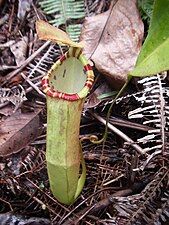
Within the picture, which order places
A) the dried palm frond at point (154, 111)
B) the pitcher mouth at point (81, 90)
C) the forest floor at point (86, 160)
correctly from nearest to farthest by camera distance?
the pitcher mouth at point (81, 90) < the forest floor at point (86, 160) < the dried palm frond at point (154, 111)

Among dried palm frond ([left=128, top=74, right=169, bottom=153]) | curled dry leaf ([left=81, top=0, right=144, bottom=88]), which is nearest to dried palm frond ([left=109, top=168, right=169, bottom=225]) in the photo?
dried palm frond ([left=128, top=74, right=169, bottom=153])

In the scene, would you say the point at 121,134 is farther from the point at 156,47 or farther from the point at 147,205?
the point at 156,47

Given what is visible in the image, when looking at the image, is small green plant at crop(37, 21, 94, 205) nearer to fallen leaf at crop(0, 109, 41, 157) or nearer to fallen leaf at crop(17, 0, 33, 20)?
fallen leaf at crop(0, 109, 41, 157)

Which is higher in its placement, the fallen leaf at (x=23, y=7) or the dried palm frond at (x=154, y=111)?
the fallen leaf at (x=23, y=7)

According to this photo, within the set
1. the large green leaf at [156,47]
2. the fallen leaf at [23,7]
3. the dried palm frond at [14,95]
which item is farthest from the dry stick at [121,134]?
the fallen leaf at [23,7]

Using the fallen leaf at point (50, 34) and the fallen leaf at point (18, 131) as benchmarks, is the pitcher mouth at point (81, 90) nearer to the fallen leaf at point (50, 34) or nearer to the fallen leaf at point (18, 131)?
the fallen leaf at point (50, 34)

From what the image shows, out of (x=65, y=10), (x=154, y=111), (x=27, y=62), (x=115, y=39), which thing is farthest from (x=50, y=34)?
(x=65, y=10)

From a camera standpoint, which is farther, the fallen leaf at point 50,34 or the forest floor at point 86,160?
the forest floor at point 86,160
